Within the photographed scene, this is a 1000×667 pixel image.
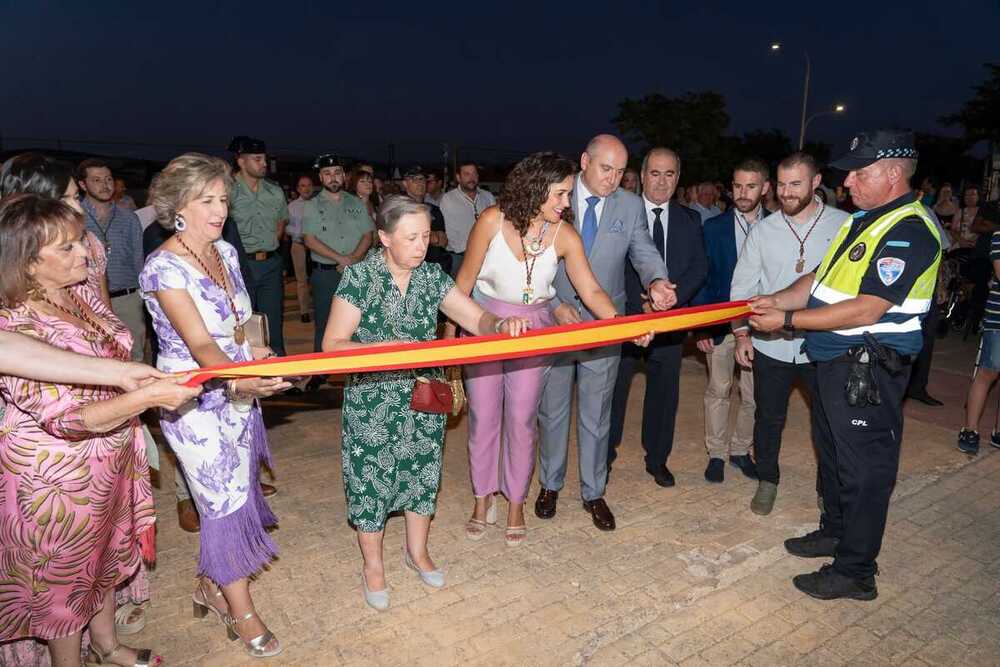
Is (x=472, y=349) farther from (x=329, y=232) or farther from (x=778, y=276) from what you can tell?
(x=329, y=232)

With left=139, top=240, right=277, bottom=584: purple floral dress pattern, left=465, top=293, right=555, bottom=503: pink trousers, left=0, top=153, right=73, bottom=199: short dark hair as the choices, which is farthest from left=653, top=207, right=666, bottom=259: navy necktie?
left=0, top=153, right=73, bottom=199: short dark hair

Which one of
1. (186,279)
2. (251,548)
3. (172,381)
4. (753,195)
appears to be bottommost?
(251,548)

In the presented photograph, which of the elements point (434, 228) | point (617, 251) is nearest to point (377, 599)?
point (617, 251)

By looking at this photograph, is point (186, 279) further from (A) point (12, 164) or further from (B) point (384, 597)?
(B) point (384, 597)

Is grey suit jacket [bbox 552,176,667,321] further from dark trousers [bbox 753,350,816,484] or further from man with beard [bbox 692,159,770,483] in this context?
dark trousers [bbox 753,350,816,484]

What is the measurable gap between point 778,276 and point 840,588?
1877 millimetres

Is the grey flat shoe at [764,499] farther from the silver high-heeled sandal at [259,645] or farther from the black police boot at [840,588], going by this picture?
the silver high-heeled sandal at [259,645]

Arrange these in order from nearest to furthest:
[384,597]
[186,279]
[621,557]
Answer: [186,279] → [384,597] → [621,557]

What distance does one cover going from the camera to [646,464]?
16.3 feet

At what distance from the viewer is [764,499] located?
442 cm

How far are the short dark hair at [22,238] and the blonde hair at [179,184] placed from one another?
45 cm

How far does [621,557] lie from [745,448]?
1672mm

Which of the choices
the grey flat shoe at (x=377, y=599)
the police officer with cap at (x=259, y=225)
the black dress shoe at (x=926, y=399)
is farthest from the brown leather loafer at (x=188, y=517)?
the black dress shoe at (x=926, y=399)

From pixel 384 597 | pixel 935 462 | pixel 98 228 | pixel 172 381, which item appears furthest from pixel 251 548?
pixel 935 462
